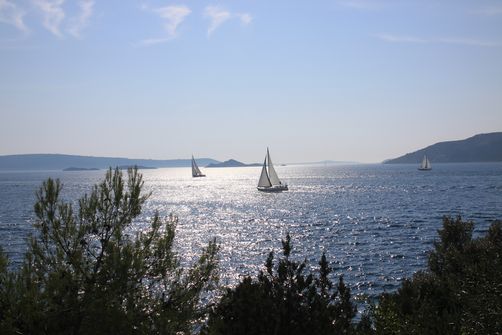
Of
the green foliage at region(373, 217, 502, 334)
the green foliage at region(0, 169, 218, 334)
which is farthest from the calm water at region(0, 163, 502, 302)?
the green foliage at region(0, 169, 218, 334)

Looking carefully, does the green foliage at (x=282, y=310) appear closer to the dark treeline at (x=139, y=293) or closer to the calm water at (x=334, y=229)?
the dark treeline at (x=139, y=293)

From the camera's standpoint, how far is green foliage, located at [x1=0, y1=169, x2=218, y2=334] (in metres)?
14.7

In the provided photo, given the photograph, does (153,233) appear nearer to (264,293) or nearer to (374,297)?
(264,293)

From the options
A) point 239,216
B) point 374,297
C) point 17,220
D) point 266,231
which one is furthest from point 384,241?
point 17,220

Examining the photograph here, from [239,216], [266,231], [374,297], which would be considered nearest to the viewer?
[374,297]

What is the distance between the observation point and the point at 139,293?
1678 centimetres

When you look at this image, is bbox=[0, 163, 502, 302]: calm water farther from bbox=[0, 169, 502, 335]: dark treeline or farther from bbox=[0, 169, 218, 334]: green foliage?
bbox=[0, 169, 502, 335]: dark treeline

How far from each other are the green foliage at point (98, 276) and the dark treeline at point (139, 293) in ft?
0.11

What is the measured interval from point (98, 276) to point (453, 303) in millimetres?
16056

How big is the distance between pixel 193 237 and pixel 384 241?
28.3 metres

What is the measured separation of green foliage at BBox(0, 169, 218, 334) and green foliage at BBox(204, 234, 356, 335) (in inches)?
82.1

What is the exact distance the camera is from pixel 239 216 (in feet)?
329

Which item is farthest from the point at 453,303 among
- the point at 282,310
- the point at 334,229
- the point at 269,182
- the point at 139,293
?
the point at 269,182

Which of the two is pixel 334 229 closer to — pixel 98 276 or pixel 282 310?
pixel 98 276
